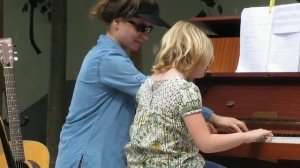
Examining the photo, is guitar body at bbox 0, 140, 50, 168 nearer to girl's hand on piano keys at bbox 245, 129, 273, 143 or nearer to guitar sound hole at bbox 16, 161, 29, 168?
guitar sound hole at bbox 16, 161, 29, 168

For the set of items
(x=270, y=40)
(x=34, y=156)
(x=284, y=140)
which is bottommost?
(x=34, y=156)

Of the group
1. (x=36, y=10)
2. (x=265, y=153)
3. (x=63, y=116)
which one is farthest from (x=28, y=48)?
→ (x=265, y=153)

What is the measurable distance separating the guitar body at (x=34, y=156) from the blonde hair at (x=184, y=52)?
2.24 m

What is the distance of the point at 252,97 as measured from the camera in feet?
10.8

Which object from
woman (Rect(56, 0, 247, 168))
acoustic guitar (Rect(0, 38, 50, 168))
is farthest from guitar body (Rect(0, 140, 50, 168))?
woman (Rect(56, 0, 247, 168))

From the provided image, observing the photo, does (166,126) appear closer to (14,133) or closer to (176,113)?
(176,113)

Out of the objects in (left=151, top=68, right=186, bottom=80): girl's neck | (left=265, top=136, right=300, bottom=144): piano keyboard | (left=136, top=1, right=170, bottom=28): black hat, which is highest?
(left=136, top=1, right=170, bottom=28): black hat

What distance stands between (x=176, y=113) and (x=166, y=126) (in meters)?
0.07

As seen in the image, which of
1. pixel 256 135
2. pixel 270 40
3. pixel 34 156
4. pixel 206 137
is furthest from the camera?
pixel 34 156

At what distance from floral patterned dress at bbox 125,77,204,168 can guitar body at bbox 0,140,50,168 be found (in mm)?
2130

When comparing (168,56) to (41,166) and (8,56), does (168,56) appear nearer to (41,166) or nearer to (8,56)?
(8,56)

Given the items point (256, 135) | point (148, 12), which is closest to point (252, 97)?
point (256, 135)

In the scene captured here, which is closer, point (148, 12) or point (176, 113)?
point (176, 113)

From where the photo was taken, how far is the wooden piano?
300 centimetres
